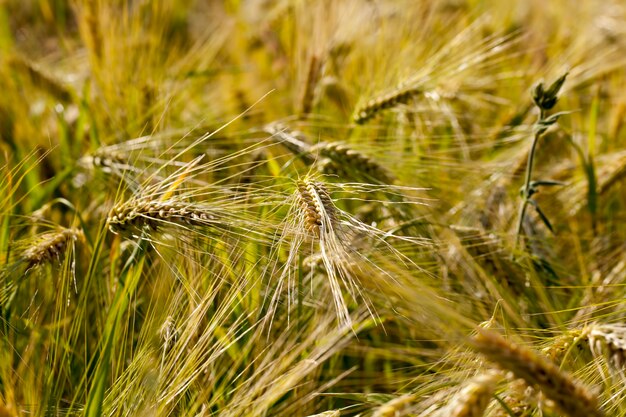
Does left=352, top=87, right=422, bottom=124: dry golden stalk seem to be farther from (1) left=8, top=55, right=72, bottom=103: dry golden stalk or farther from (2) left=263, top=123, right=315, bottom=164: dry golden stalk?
(1) left=8, top=55, right=72, bottom=103: dry golden stalk

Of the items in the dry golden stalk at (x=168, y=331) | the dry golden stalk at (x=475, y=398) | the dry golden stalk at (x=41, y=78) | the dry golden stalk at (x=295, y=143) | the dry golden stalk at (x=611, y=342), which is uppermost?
the dry golden stalk at (x=41, y=78)

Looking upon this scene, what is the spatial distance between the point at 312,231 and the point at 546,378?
37 cm

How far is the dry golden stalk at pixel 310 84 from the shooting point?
76.7 inches

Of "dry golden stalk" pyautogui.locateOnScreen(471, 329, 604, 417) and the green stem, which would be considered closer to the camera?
"dry golden stalk" pyautogui.locateOnScreen(471, 329, 604, 417)

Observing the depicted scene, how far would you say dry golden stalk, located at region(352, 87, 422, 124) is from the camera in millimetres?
1684

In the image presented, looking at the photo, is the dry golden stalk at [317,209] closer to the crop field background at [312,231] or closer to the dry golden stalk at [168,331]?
the crop field background at [312,231]

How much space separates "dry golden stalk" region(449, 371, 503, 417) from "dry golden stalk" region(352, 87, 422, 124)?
0.98 metres

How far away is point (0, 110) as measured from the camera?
7.23 feet

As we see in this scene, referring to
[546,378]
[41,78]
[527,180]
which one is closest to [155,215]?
Answer: [546,378]

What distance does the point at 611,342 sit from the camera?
925 mm

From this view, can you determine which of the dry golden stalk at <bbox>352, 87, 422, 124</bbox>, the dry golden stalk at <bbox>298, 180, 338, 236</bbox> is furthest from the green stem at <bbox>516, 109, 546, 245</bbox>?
the dry golden stalk at <bbox>298, 180, 338, 236</bbox>

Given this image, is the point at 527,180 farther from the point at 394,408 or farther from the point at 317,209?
the point at 394,408

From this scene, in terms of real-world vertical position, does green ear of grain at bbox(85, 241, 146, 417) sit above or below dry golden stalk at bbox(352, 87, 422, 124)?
below

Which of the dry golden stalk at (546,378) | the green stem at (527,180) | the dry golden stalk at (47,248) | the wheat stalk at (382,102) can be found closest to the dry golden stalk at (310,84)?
the wheat stalk at (382,102)
